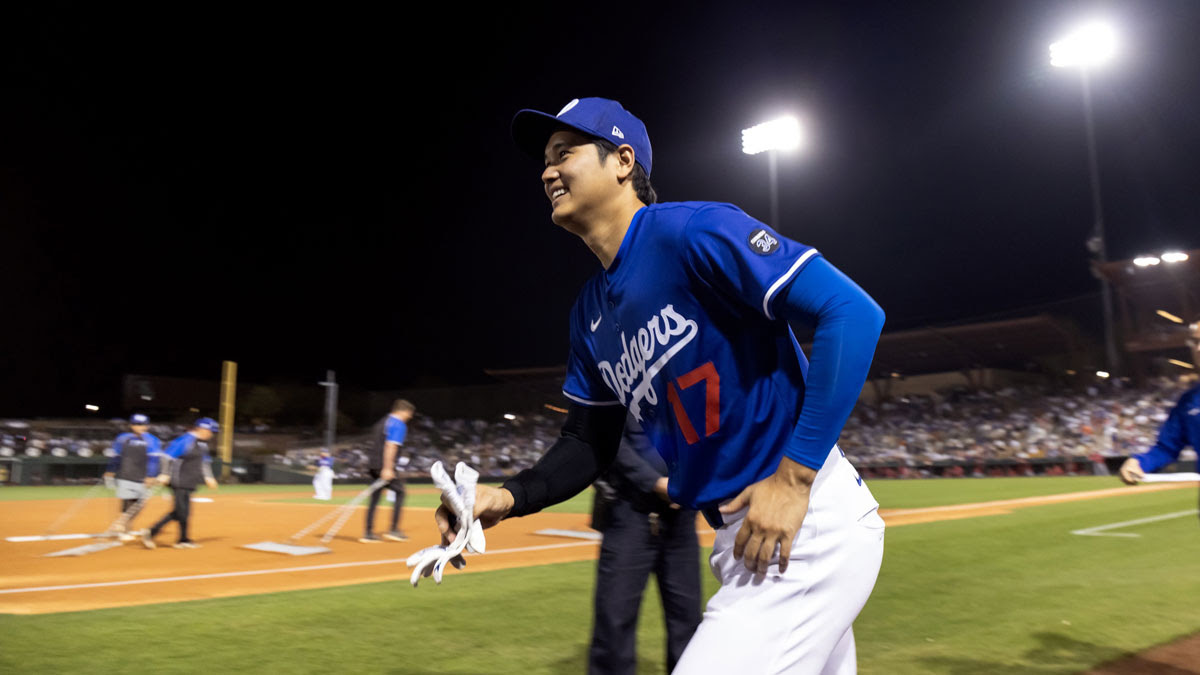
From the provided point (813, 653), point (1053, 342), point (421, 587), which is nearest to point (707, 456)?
point (813, 653)

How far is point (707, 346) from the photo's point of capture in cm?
181

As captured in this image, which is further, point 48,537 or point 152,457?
point 152,457

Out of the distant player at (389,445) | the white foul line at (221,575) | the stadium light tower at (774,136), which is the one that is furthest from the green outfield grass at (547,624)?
the stadium light tower at (774,136)

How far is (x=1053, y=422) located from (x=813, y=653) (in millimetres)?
38583

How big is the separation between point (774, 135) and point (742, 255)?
27024 millimetres

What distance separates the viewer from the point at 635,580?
389 cm

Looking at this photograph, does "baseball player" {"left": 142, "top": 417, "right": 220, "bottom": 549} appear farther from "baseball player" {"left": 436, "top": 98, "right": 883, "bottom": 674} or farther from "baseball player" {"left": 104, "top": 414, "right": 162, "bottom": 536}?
"baseball player" {"left": 436, "top": 98, "right": 883, "bottom": 674}

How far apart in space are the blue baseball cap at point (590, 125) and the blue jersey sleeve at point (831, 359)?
2.42ft

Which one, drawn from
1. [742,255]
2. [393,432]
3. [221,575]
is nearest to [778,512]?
[742,255]

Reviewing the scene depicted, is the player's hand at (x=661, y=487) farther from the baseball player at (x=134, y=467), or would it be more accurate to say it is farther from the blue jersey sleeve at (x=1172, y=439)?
the baseball player at (x=134, y=467)

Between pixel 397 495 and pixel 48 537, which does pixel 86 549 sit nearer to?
pixel 48 537

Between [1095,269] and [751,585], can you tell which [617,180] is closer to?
[751,585]

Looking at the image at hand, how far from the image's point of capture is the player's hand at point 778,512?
1608mm

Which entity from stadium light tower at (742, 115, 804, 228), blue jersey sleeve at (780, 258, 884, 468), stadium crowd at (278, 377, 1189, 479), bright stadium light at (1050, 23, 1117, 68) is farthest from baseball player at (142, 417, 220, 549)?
bright stadium light at (1050, 23, 1117, 68)
